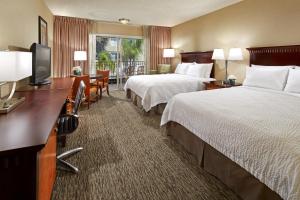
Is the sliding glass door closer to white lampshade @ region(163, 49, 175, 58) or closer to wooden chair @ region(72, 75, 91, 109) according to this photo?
white lampshade @ region(163, 49, 175, 58)

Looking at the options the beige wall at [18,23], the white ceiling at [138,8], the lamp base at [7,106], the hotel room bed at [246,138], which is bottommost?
the hotel room bed at [246,138]

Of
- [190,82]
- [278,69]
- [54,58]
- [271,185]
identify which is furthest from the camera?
[54,58]

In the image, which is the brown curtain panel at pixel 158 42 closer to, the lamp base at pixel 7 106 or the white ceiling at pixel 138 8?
the white ceiling at pixel 138 8

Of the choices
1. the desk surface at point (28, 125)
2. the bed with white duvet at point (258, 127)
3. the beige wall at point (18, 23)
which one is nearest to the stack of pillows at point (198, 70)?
the bed with white duvet at point (258, 127)

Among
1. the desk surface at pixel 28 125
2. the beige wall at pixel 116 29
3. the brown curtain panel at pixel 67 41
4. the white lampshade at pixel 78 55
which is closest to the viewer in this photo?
the desk surface at pixel 28 125

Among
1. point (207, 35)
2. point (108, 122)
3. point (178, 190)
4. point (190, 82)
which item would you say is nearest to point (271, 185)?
point (178, 190)

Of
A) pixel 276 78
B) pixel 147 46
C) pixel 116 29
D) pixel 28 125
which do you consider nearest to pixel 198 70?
pixel 276 78

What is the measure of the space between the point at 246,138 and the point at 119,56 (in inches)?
253

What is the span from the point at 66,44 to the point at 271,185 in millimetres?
6304

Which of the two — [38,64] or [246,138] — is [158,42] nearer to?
[38,64]

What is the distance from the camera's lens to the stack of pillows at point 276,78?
2.86 metres

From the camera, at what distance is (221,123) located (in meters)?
1.83

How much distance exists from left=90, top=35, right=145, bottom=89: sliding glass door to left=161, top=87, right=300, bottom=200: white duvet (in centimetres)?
514

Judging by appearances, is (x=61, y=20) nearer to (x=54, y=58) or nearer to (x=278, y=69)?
(x=54, y=58)
